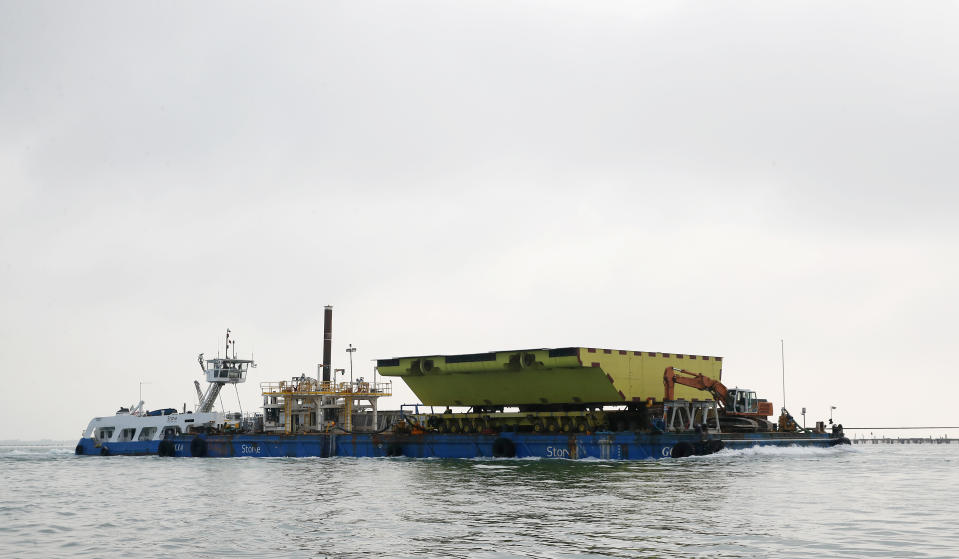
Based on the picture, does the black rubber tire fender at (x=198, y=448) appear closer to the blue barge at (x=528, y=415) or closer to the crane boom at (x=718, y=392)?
the blue barge at (x=528, y=415)

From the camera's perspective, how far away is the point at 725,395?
53.9m

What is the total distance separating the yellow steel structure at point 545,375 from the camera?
4878 centimetres

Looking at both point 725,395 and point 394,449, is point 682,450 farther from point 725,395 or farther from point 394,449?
point 394,449

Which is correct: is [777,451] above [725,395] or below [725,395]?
below

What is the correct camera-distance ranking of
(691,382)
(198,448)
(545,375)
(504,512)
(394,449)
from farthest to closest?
(198,448) < (394,449) < (691,382) < (545,375) < (504,512)

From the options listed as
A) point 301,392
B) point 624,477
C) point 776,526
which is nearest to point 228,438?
point 301,392

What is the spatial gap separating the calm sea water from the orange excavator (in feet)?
28.2

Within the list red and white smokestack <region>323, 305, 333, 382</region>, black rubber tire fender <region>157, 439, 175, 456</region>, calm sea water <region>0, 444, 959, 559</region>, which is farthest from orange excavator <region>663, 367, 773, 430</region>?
black rubber tire fender <region>157, 439, 175, 456</region>

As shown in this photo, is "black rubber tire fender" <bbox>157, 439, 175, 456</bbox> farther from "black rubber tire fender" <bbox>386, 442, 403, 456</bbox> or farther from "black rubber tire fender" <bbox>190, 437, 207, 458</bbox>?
"black rubber tire fender" <bbox>386, 442, 403, 456</bbox>

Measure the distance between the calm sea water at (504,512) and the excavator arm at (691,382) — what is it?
26.8 feet

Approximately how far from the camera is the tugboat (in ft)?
225

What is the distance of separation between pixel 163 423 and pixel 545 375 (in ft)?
114

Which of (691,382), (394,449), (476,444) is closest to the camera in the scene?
(691,382)

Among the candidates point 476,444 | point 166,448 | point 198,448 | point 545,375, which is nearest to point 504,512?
point 545,375
